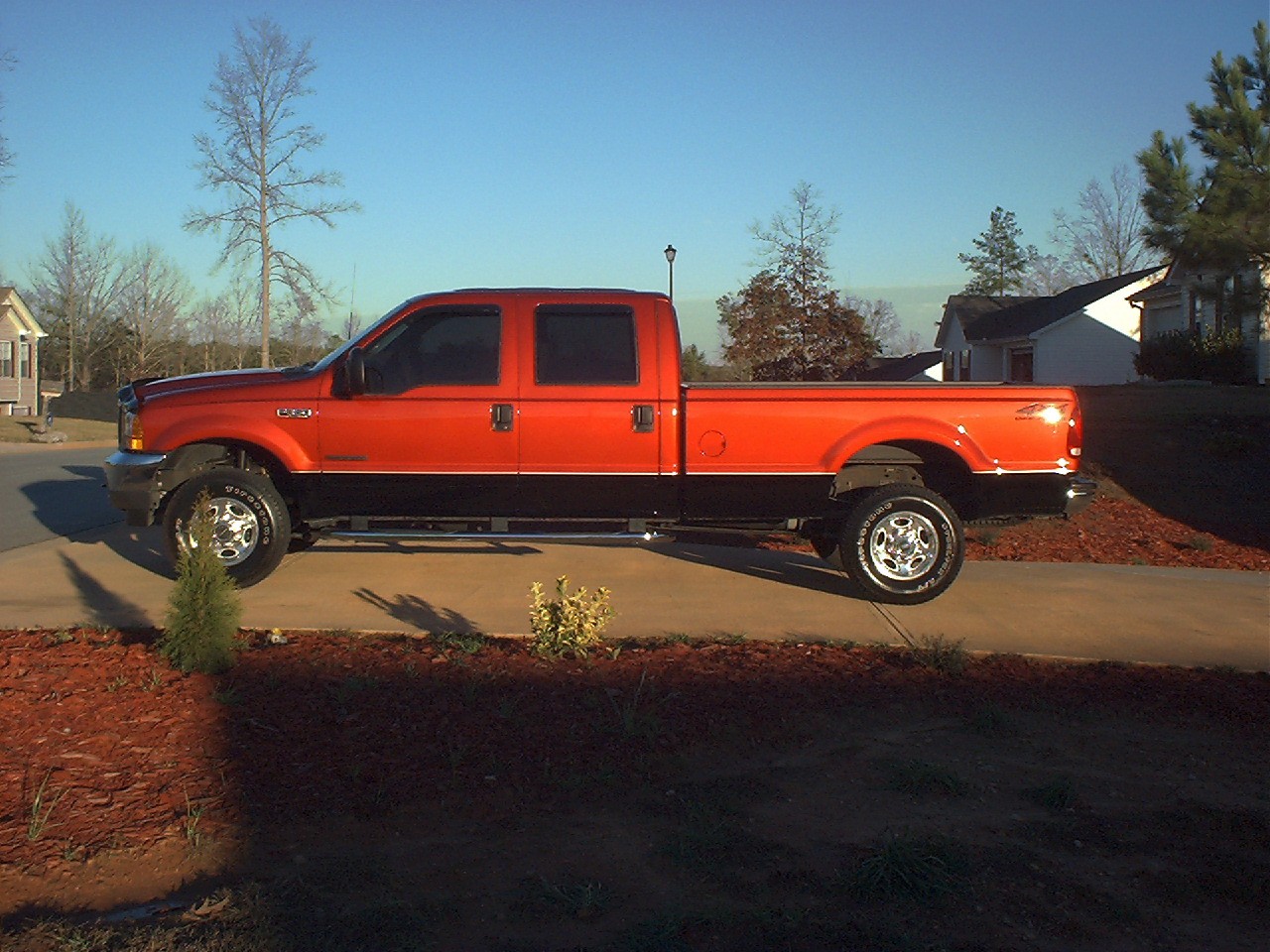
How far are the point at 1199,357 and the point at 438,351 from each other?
2333 cm

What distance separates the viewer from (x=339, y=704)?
18.9 feet

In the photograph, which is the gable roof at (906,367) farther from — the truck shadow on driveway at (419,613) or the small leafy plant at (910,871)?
the small leafy plant at (910,871)

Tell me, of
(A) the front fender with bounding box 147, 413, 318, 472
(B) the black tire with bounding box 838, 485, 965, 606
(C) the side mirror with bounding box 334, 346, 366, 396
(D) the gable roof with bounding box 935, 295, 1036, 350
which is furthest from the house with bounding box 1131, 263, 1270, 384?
(A) the front fender with bounding box 147, 413, 318, 472

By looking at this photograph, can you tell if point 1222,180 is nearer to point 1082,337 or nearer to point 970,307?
point 1082,337

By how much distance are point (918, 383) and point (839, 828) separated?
4624 millimetres

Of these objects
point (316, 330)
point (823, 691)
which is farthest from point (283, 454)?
point (316, 330)

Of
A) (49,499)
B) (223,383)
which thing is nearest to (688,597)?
(223,383)

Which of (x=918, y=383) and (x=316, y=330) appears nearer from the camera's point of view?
(x=918, y=383)

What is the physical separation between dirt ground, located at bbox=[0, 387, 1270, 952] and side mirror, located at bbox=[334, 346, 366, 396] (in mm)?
2061

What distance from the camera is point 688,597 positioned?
8.66 meters

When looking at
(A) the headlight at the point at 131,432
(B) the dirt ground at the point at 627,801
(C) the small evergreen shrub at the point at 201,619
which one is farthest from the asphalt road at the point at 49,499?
(B) the dirt ground at the point at 627,801

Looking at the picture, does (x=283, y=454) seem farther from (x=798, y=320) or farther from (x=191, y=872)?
(x=798, y=320)

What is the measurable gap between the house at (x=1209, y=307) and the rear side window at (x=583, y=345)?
14.0 m

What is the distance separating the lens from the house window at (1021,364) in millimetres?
41753
